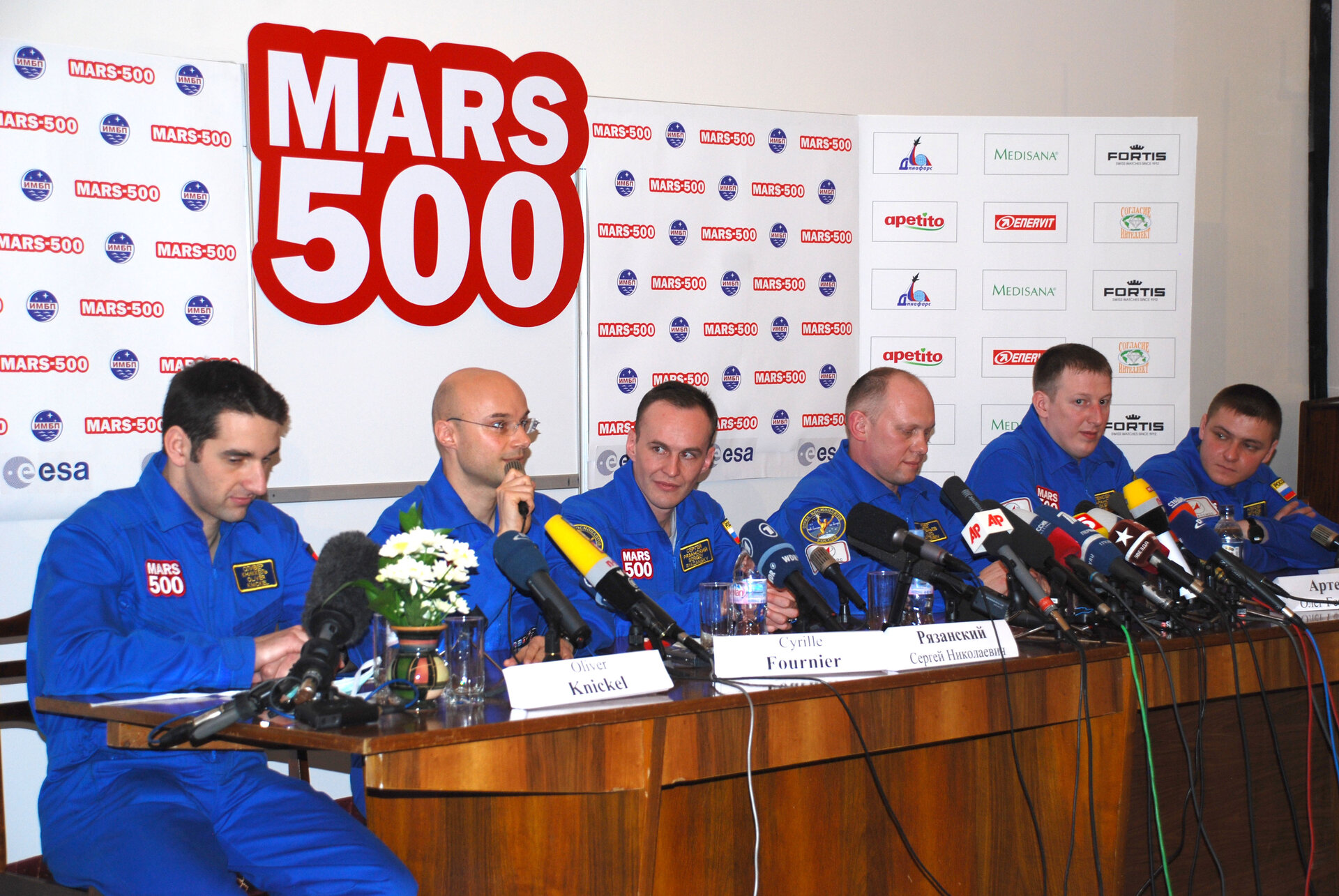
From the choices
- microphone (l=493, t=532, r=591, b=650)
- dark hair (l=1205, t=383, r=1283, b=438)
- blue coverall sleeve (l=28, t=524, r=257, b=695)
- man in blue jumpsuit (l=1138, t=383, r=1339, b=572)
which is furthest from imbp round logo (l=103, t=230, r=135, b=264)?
dark hair (l=1205, t=383, r=1283, b=438)

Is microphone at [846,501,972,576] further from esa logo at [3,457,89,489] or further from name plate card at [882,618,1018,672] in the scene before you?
esa logo at [3,457,89,489]

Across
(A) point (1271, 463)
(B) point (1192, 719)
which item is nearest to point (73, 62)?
(B) point (1192, 719)

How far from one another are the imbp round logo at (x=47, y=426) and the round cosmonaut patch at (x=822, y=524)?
231cm

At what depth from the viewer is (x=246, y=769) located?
2.41 m

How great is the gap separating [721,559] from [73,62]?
2510 millimetres

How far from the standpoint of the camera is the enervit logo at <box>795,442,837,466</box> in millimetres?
4695

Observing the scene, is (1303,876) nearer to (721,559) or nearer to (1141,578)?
(1141,578)

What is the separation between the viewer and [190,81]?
3627 mm

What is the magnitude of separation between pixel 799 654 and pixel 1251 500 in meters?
3.20

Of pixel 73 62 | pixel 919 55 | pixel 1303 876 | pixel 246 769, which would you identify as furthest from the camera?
pixel 919 55

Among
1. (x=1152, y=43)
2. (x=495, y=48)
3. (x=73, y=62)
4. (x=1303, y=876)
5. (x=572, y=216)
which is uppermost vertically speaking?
(x=1152, y=43)

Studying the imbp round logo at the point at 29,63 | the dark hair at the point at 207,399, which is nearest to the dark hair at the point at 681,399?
the dark hair at the point at 207,399

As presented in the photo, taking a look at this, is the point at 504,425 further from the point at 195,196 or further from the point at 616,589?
the point at 195,196

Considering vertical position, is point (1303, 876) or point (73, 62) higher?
point (73, 62)
